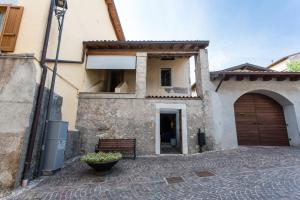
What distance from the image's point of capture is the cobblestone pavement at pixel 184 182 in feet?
11.9

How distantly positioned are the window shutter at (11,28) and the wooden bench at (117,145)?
4767 mm

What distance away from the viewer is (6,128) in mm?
4379

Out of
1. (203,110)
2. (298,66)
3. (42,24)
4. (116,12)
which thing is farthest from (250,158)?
(298,66)

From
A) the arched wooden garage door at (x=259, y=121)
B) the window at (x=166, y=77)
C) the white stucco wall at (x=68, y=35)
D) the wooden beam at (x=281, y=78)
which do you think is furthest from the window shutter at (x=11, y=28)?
the wooden beam at (x=281, y=78)

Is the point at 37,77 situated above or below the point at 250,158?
above

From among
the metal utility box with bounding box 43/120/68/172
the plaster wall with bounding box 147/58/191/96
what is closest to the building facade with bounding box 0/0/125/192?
the metal utility box with bounding box 43/120/68/172

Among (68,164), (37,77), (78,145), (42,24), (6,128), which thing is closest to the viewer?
(6,128)

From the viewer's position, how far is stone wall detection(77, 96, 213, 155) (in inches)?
320

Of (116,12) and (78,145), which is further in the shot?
(116,12)

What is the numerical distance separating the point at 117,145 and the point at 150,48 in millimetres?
5546

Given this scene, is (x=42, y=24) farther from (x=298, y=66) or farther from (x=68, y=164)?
(x=298, y=66)

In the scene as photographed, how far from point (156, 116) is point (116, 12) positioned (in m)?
8.89

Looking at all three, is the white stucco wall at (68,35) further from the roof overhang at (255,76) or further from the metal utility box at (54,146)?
the roof overhang at (255,76)

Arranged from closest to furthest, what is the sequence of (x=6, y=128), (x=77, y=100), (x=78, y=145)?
(x=6, y=128) → (x=78, y=145) → (x=77, y=100)
